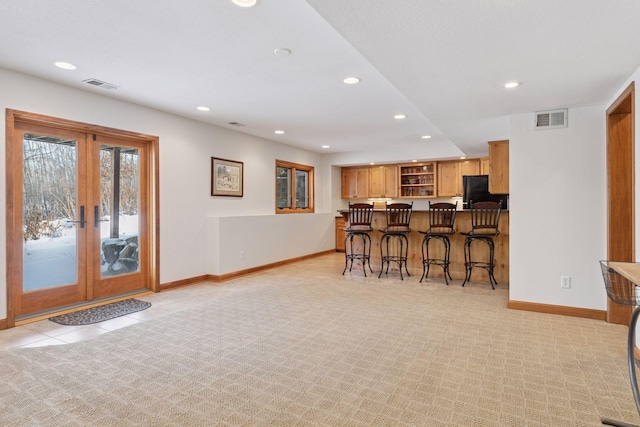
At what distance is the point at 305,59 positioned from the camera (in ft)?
9.68

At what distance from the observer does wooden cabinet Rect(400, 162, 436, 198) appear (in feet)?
25.8

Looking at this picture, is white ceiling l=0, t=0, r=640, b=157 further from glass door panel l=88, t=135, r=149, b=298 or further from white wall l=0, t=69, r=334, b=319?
glass door panel l=88, t=135, r=149, b=298

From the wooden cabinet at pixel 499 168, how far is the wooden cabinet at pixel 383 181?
3.21 m

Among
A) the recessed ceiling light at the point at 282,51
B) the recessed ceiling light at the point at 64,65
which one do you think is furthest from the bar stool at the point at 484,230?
the recessed ceiling light at the point at 64,65

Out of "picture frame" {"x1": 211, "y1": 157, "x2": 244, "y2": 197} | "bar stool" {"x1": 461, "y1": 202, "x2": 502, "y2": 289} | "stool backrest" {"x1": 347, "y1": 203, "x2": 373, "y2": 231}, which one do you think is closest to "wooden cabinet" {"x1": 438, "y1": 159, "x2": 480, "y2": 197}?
"bar stool" {"x1": 461, "y1": 202, "x2": 502, "y2": 289}

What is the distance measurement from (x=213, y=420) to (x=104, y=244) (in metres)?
3.14

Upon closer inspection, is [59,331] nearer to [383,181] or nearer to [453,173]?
[383,181]

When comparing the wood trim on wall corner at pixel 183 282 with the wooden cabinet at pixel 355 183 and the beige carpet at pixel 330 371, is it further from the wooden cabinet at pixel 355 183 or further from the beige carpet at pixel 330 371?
the wooden cabinet at pixel 355 183

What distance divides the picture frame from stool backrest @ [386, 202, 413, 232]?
251 cm

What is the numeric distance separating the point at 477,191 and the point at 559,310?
11.6 ft

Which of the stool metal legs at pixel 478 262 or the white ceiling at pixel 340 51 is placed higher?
the white ceiling at pixel 340 51

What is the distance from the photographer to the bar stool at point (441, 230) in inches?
198

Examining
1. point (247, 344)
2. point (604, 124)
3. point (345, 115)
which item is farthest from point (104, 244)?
point (604, 124)

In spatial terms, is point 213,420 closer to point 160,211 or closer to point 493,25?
point 493,25
